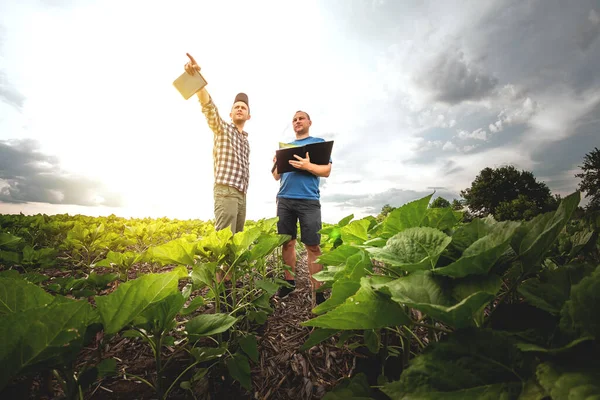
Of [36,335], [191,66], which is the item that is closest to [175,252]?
[36,335]

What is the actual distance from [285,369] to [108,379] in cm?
116

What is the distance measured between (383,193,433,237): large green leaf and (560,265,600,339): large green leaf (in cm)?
56

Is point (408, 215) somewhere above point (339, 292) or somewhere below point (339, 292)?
above

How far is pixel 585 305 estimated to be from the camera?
1.71 feet

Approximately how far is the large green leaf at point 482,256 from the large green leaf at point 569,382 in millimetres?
240

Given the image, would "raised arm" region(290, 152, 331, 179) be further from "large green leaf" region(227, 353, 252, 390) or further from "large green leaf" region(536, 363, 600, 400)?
"large green leaf" region(536, 363, 600, 400)

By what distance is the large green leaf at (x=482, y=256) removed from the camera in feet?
2.18

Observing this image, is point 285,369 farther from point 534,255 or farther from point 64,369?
point 534,255

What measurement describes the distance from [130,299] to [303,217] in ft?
9.64

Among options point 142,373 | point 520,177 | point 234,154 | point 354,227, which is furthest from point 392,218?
point 520,177

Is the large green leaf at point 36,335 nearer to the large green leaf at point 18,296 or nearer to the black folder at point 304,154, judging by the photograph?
the large green leaf at point 18,296

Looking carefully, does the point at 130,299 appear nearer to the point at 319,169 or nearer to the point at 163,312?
the point at 163,312

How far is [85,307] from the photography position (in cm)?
73

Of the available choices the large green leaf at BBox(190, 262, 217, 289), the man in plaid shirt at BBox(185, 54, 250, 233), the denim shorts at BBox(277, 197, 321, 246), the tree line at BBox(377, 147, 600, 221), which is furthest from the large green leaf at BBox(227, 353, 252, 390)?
the tree line at BBox(377, 147, 600, 221)
